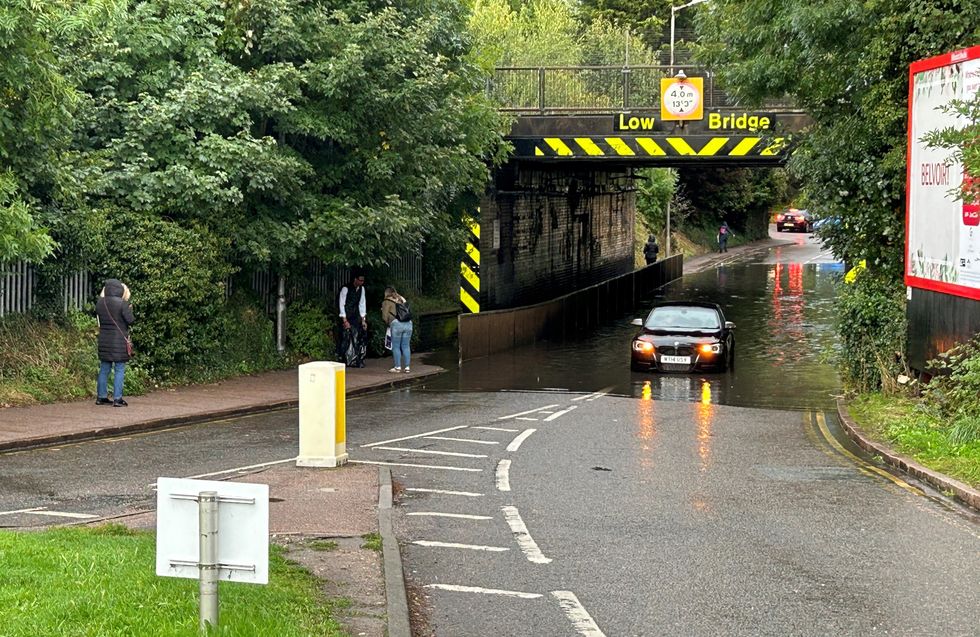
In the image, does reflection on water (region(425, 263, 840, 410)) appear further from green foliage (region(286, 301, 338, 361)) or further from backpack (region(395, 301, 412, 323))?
green foliage (region(286, 301, 338, 361))

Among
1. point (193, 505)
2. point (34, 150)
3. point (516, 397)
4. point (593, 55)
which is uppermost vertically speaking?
point (593, 55)

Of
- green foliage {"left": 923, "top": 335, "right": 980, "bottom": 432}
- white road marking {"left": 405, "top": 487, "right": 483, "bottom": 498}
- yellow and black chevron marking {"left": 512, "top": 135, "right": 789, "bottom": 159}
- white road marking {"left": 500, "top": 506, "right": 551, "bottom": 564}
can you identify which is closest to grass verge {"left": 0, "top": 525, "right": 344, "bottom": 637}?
white road marking {"left": 500, "top": 506, "right": 551, "bottom": 564}

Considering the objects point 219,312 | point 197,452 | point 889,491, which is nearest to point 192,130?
point 219,312

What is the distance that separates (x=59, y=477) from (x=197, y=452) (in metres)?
2.29

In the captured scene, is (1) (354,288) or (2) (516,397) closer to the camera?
(2) (516,397)

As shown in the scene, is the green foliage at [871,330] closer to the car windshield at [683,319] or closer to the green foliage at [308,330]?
the car windshield at [683,319]

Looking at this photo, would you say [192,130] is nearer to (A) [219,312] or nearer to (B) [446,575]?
(A) [219,312]

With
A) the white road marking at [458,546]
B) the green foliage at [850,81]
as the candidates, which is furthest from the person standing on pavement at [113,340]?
the green foliage at [850,81]

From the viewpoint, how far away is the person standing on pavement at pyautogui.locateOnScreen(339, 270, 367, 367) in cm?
2734

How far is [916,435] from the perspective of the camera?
1620 centimetres

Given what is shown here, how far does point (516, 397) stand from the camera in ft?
77.6

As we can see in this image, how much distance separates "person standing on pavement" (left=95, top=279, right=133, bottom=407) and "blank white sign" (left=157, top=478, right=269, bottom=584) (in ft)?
44.4

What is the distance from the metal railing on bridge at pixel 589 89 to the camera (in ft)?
105

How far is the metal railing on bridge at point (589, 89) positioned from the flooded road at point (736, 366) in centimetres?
567
